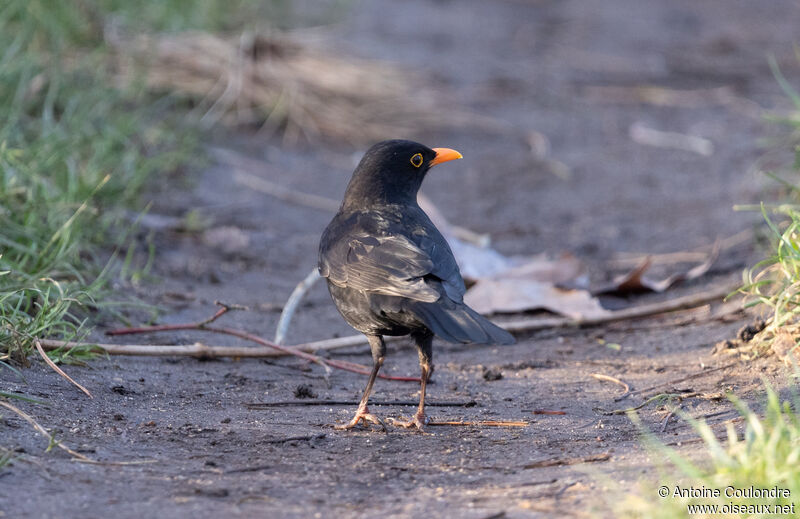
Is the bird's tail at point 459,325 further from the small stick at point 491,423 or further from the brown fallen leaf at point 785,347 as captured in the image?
the brown fallen leaf at point 785,347

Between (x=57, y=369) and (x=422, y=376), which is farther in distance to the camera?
(x=422, y=376)

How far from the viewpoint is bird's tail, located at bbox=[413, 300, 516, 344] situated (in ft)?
11.0

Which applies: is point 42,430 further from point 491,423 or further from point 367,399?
point 491,423

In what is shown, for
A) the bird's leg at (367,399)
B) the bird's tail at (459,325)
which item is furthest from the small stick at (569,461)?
the bird's leg at (367,399)

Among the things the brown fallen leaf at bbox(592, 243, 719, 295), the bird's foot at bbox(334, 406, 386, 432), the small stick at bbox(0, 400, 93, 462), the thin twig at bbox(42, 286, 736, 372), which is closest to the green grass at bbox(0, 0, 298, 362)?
the thin twig at bbox(42, 286, 736, 372)

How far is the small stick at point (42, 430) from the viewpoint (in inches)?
121

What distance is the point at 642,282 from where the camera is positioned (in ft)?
18.9

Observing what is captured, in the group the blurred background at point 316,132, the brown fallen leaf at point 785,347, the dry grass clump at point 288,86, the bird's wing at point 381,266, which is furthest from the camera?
the dry grass clump at point 288,86

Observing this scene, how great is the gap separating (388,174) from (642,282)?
2.15 m

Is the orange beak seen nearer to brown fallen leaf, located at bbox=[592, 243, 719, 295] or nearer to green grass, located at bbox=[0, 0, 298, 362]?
brown fallen leaf, located at bbox=[592, 243, 719, 295]

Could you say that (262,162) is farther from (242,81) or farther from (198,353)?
(198,353)

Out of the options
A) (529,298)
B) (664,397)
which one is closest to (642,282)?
(529,298)

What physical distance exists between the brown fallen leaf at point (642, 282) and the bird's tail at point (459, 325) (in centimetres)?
244

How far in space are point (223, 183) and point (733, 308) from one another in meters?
4.81
